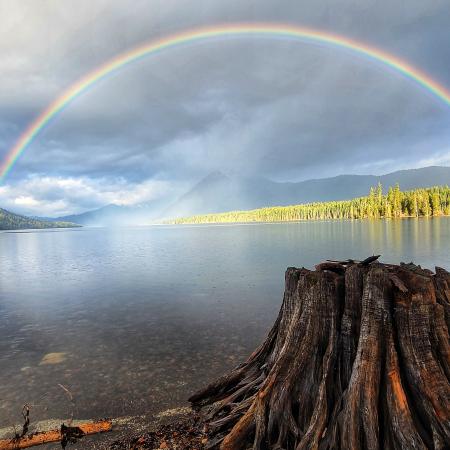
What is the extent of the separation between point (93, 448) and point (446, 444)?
692cm

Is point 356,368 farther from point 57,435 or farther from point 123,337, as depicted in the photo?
point 123,337

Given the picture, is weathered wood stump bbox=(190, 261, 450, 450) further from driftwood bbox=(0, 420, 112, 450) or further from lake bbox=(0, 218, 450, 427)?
lake bbox=(0, 218, 450, 427)

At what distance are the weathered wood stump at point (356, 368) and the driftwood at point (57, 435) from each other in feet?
10.4

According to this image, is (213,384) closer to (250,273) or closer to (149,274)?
(250,273)

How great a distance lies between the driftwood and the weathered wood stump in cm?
316

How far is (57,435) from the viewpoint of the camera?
309 inches

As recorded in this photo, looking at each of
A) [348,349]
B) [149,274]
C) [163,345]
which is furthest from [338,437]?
[149,274]

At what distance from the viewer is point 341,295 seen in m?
5.89

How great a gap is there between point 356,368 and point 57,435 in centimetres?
724

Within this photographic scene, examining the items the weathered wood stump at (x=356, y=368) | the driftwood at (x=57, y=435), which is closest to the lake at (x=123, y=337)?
the driftwood at (x=57, y=435)

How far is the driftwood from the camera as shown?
7.41m

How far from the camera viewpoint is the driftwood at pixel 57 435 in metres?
7.41

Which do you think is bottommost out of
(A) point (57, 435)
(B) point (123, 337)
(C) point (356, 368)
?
(B) point (123, 337)

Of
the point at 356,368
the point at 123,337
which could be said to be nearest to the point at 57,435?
the point at 356,368
